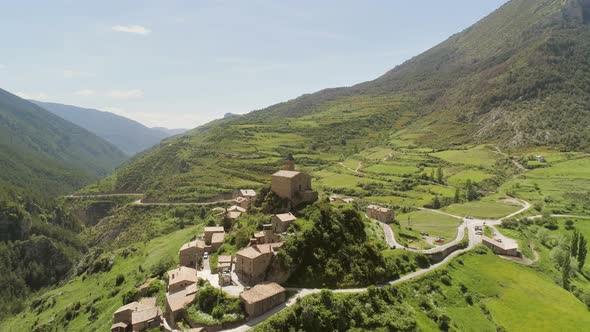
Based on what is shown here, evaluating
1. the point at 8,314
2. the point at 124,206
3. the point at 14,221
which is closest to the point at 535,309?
the point at 8,314

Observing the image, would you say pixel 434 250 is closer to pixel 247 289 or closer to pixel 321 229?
pixel 321 229

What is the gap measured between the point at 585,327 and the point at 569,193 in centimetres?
8263

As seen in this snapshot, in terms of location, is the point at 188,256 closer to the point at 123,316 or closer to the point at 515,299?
the point at 123,316

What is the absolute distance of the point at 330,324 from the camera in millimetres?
51500

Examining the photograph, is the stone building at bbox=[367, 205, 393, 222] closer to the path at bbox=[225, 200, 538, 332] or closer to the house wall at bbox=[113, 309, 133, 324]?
the path at bbox=[225, 200, 538, 332]

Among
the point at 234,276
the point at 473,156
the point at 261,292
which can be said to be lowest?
the point at 234,276

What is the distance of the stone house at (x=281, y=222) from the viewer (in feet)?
216

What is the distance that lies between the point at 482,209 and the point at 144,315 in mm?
111764

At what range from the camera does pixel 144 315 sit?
2172 inches

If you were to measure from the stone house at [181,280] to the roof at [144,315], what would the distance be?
387 cm

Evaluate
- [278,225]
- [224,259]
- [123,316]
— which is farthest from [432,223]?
[123,316]

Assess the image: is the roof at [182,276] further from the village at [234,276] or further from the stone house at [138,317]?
the stone house at [138,317]

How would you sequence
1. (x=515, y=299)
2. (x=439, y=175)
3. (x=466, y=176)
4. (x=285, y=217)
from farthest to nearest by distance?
(x=439, y=175) → (x=466, y=176) → (x=515, y=299) → (x=285, y=217)

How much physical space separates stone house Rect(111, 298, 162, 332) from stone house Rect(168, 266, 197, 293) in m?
4.02
